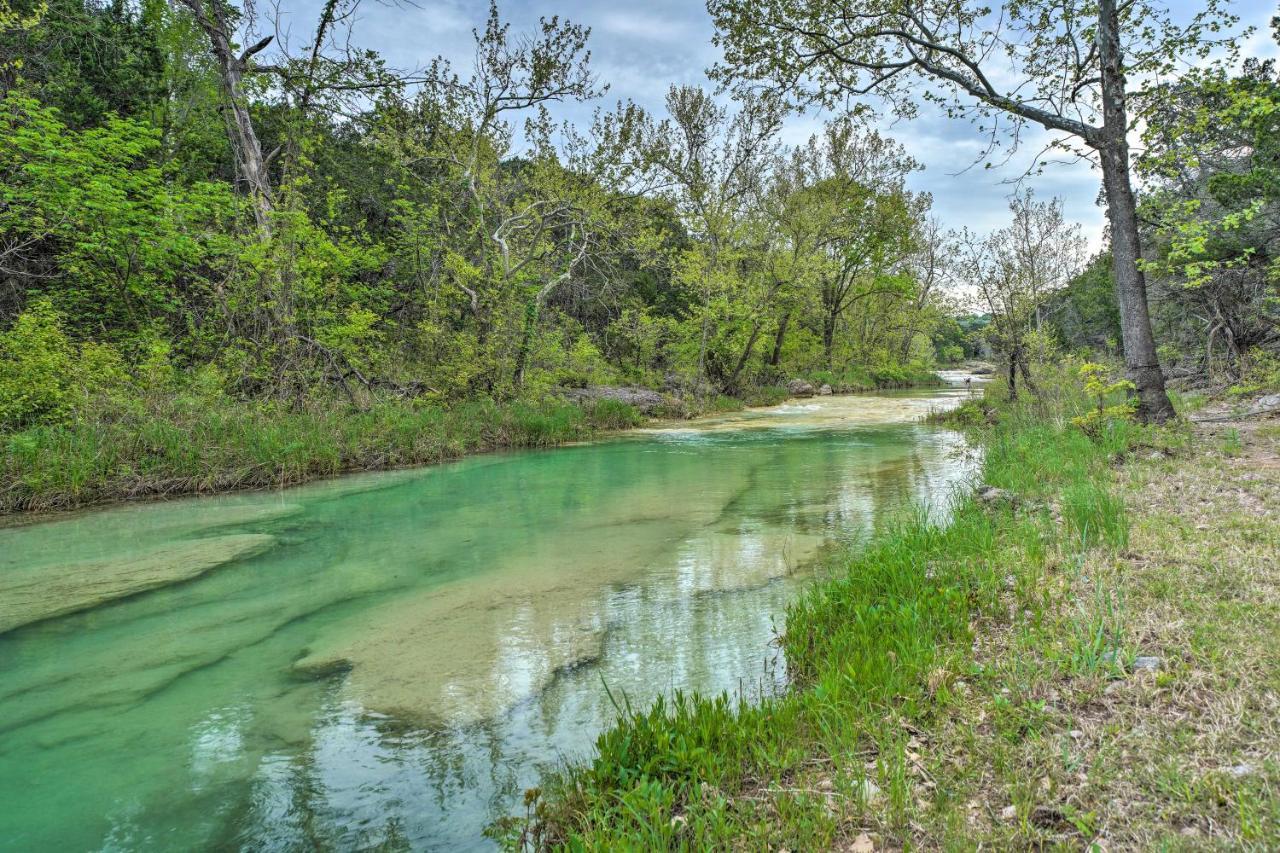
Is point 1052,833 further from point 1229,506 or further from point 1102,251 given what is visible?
point 1102,251

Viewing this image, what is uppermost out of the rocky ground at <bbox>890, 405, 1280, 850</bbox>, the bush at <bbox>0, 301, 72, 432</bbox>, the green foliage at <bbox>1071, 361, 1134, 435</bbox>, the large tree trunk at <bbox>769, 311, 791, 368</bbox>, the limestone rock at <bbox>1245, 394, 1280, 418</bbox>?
the large tree trunk at <bbox>769, 311, 791, 368</bbox>

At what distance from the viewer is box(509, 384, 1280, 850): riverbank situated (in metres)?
2.10

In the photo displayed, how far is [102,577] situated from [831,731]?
7.37 m

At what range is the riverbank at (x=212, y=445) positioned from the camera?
29.7 feet

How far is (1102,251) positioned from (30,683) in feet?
133

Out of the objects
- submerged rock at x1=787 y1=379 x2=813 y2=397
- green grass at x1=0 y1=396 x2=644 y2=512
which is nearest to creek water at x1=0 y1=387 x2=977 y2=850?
green grass at x1=0 y1=396 x2=644 y2=512

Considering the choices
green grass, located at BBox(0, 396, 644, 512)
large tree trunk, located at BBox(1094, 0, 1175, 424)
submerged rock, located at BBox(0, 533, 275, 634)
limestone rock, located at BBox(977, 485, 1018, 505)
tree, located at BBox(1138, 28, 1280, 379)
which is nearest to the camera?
submerged rock, located at BBox(0, 533, 275, 634)

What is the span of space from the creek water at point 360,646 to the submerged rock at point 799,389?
24255 mm

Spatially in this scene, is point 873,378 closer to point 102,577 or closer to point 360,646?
point 360,646

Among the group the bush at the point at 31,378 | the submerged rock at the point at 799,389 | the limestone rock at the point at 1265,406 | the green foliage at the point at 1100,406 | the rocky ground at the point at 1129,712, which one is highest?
the bush at the point at 31,378

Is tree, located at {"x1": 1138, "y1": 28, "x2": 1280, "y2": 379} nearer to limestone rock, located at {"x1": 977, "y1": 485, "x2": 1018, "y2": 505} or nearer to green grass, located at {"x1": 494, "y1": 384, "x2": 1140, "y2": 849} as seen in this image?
limestone rock, located at {"x1": 977, "y1": 485, "x2": 1018, "y2": 505}

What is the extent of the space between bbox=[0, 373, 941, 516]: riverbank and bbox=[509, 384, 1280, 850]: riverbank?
10.1m

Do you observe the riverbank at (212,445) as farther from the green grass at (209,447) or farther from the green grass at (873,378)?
the green grass at (873,378)

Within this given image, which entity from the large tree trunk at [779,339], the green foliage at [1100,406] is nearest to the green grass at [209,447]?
the green foliage at [1100,406]
